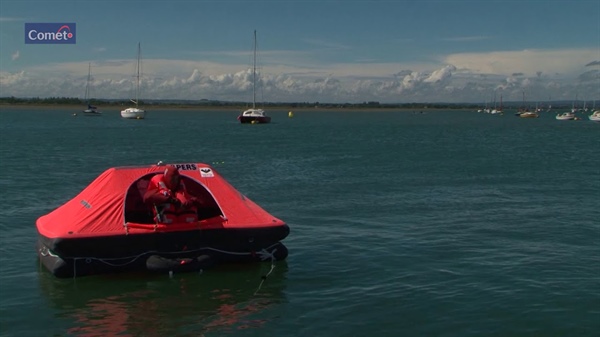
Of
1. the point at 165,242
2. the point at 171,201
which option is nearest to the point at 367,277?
the point at 165,242

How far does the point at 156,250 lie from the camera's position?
43.9 ft

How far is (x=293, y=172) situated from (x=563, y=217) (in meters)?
16.2

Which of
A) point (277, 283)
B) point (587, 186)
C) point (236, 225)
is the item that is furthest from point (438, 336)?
point (587, 186)

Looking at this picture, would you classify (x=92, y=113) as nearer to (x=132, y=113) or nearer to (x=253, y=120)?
(x=132, y=113)

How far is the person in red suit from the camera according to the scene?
1362cm

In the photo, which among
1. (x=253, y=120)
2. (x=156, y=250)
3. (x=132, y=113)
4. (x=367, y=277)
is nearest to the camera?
(x=156, y=250)

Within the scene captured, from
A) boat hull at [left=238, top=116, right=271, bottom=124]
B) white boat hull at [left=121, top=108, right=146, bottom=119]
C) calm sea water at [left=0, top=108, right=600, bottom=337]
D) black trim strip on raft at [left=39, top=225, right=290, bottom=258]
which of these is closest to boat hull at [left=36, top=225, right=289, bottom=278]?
black trim strip on raft at [left=39, top=225, right=290, bottom=258]

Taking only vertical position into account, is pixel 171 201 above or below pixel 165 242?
above

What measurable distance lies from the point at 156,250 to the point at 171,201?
0.99 meters

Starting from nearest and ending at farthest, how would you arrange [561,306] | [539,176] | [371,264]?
1. [561,306]
2. [371,264]
3. [539,176]

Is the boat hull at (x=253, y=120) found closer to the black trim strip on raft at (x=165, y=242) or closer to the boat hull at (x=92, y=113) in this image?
the boat hull at (x=92, y=113)

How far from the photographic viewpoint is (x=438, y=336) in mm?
10711

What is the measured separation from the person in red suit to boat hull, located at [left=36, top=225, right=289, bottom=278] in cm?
38

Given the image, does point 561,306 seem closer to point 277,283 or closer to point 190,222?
point 277,283
